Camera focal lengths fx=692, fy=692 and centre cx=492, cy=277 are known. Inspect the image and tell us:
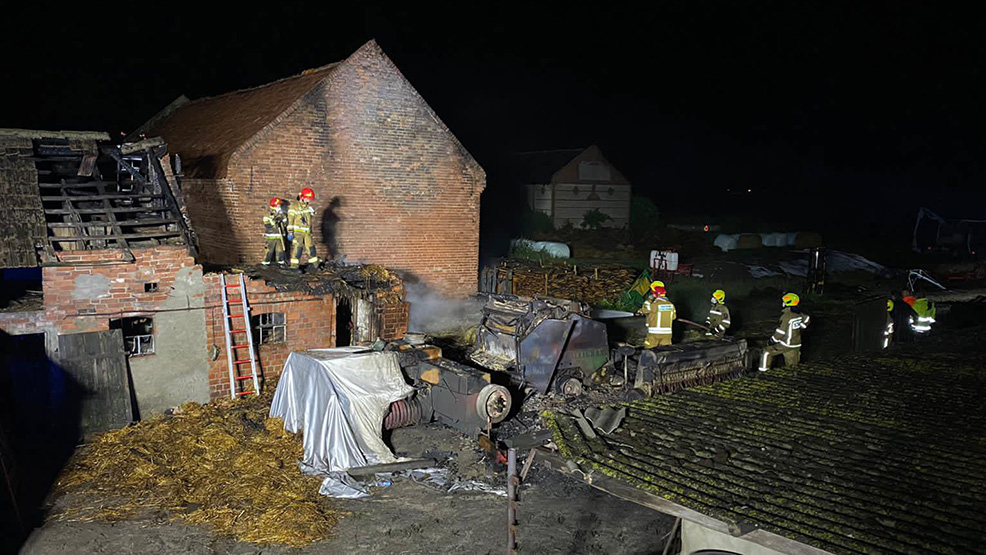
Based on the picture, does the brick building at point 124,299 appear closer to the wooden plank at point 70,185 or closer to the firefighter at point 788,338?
the wooden plank at point 70,185

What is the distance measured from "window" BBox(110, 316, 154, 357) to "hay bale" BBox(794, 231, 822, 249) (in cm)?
3296

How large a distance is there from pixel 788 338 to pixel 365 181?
35.2 ft

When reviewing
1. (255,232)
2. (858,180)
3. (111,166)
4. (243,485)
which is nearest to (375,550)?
(243,485)

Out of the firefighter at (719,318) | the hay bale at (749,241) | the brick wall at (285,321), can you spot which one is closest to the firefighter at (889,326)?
the firefighter at (719,318)

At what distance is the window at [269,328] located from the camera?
13.5 metres

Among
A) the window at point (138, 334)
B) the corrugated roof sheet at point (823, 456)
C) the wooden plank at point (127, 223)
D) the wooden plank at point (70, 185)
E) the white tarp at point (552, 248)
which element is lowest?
the window at point (138, 334)

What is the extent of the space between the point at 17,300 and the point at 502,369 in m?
8.93

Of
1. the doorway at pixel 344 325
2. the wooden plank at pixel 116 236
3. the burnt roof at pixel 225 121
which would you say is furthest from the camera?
the burnt roof at pixel 225 121

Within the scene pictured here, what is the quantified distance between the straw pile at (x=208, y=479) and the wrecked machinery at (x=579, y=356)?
4.14 meters

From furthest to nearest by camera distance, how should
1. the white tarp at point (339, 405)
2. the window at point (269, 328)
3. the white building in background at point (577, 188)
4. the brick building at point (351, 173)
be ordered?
1. the white building in background at point (577, 188)
2. the brick building at point (351, 173)
3. the window at point (269, 328)
4. the white tarp at point (339, 405)

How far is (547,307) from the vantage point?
1245 cm

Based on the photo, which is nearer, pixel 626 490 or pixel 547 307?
pixel 626 490

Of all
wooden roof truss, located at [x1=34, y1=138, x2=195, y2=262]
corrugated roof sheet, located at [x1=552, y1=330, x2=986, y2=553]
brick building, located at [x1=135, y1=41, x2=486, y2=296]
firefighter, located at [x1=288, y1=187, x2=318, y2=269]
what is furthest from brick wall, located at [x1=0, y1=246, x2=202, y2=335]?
corrugated roof sheet, located at [x1=552, y1=330, x2=986, y2=553]

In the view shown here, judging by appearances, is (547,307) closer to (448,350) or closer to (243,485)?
(448,350)
